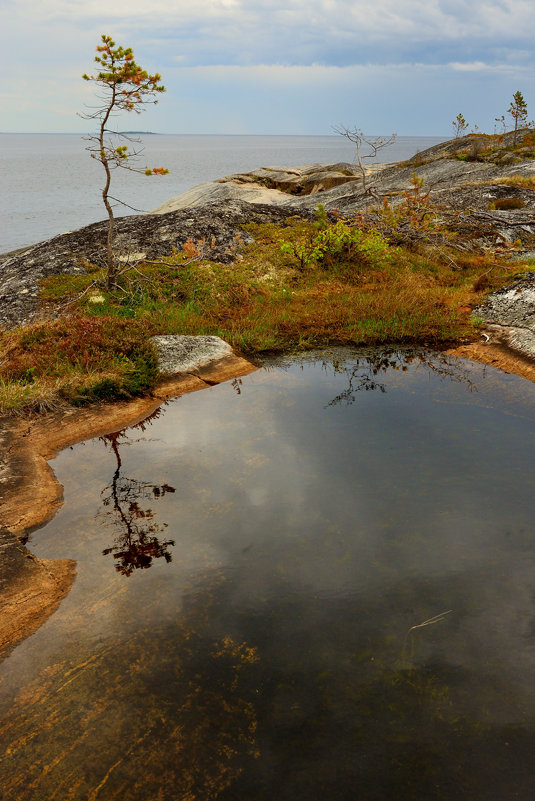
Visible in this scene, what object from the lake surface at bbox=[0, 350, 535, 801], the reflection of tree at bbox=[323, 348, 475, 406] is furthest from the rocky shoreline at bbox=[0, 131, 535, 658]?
the reflection of tree at bbox=[323, 348, 475, 406]

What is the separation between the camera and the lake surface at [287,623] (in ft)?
13.1

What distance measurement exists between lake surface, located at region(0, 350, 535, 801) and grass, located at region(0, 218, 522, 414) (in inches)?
86.8

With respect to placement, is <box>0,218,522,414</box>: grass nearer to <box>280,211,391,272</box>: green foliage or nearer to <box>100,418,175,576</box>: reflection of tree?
<box>280,211,391,272</box>: green foliage

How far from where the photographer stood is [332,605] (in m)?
5.36

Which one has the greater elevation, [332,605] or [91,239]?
[91,239]

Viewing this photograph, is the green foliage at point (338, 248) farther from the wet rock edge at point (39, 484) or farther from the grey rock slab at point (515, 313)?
the wet rock edge at point (39, 484)

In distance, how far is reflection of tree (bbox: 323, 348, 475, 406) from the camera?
424 inches

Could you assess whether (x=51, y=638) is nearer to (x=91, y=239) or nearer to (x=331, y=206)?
(x=91, y=239)

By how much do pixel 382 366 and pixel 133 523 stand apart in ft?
23.2

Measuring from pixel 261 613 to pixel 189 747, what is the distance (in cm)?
141

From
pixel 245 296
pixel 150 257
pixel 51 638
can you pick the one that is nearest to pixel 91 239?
pixel 150 257

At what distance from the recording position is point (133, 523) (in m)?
6.72

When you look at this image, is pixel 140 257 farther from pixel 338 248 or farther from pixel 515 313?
pixel 515 313

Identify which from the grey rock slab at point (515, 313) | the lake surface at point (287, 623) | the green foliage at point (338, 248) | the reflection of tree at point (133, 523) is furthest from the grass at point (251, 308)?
the reflection of tree at point (133, 523)
